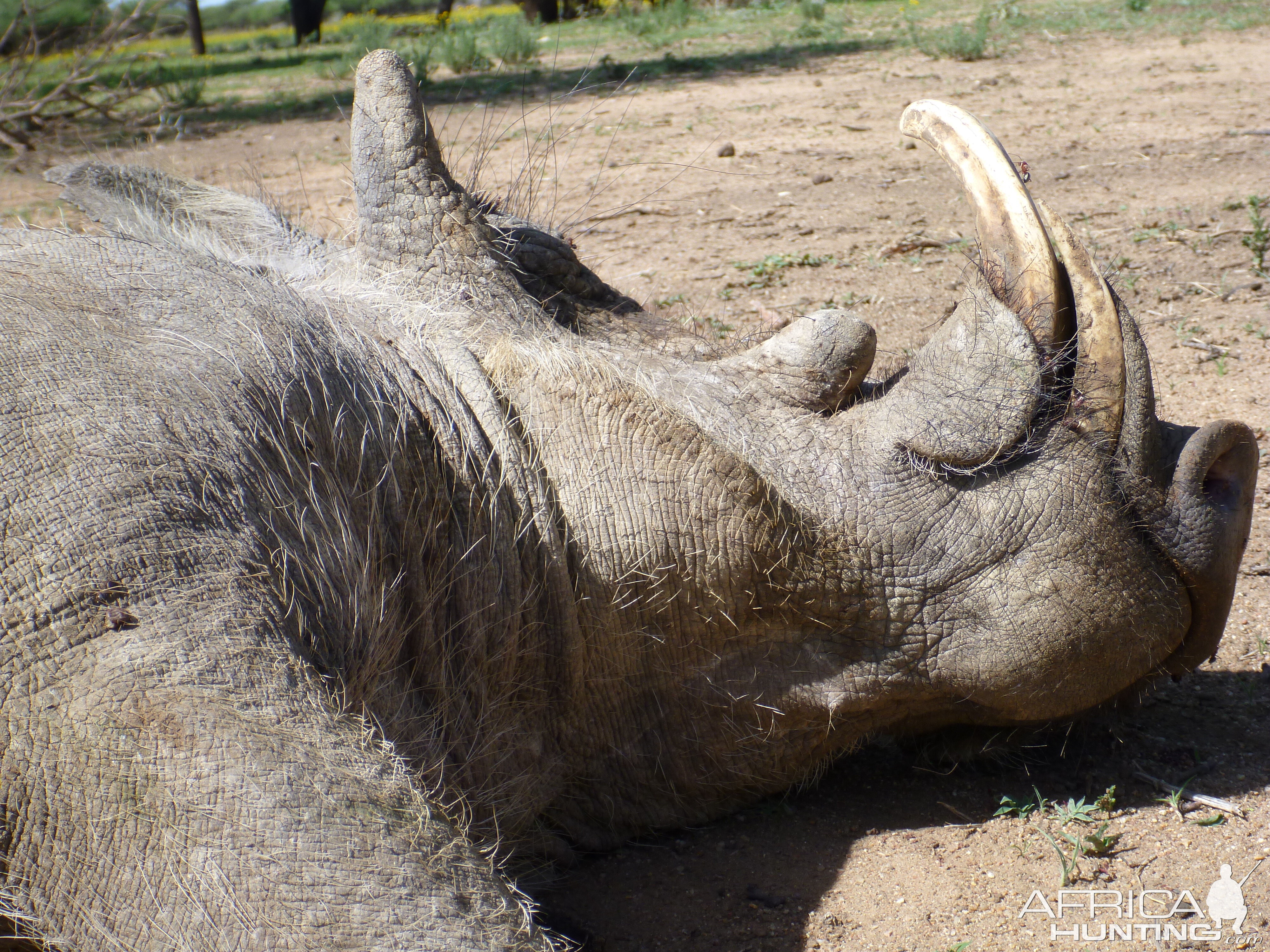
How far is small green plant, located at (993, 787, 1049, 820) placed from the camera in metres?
2.19

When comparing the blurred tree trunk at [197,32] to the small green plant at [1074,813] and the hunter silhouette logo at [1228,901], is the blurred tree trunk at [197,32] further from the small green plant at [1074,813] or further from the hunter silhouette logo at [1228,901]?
the hunter silhouette logo at [1228,901]

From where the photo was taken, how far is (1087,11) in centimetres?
1338

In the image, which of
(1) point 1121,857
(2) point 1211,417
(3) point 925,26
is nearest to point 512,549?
(1) point 1121,857

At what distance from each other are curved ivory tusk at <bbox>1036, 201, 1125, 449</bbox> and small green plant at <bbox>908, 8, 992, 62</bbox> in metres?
9.31

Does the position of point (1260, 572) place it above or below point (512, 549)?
below

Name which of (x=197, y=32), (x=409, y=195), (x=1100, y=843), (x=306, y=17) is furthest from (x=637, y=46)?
(x=1100, y=843)

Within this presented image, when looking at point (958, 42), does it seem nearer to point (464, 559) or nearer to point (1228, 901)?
point (1228, 901)

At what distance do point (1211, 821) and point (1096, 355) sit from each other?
876mm

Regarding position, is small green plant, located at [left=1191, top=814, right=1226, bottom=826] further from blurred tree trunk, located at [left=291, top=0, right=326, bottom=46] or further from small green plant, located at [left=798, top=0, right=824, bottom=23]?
blurred tree trunk, located at [left=291, top=0, right=326, bottom=46]

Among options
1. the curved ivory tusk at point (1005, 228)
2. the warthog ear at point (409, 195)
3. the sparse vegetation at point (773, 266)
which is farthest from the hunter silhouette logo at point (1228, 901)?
the sparse vegetation at point (773, 266)

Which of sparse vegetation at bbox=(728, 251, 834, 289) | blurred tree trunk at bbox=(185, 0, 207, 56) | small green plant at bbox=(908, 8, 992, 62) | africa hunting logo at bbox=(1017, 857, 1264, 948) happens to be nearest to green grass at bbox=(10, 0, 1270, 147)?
small green plant at bbox=(908, 8, 992, 62)

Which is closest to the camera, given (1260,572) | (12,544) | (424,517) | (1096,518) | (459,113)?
(12,544)

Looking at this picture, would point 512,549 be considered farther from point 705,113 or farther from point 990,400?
point 705,113

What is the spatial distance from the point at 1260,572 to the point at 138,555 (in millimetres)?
2644
